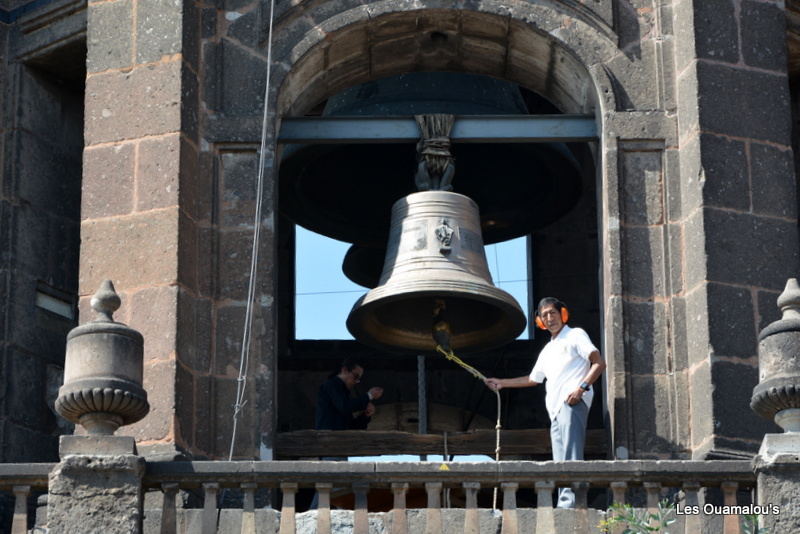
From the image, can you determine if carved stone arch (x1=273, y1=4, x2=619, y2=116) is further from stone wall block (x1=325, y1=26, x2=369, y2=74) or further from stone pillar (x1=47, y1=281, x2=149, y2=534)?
stone pillar (x1=47, y1=281, x2=149, y2=534)

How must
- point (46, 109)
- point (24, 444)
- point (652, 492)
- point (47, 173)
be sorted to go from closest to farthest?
point (652, 492) < point (24, 444) < point (47, 173) < point (46, 109)

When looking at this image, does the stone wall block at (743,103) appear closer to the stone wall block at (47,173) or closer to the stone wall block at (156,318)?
the stone wall block at (156,318)

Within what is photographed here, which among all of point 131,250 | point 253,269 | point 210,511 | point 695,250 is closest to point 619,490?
point 210,511

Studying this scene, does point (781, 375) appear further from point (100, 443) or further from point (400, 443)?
point (100, 443)

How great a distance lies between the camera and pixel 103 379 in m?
11.6

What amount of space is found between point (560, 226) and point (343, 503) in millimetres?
4928

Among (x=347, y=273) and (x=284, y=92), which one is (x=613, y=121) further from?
(x=347, y=273)

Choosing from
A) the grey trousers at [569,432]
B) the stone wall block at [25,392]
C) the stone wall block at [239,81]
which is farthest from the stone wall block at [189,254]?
the grey trousers at [569,432]

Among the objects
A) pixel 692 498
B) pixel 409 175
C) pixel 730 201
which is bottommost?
pixel 692 498

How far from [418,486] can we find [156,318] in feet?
7.06

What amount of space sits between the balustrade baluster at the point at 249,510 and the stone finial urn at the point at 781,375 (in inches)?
96.9

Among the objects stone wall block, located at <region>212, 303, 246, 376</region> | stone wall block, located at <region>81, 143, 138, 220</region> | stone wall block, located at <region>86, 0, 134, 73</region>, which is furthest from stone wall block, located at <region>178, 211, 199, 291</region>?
stone wall block, located at <region>86, 0, 134, 73</region>

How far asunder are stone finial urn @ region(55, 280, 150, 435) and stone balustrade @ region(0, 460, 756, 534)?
285mm

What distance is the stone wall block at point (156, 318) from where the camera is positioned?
13000 mm
